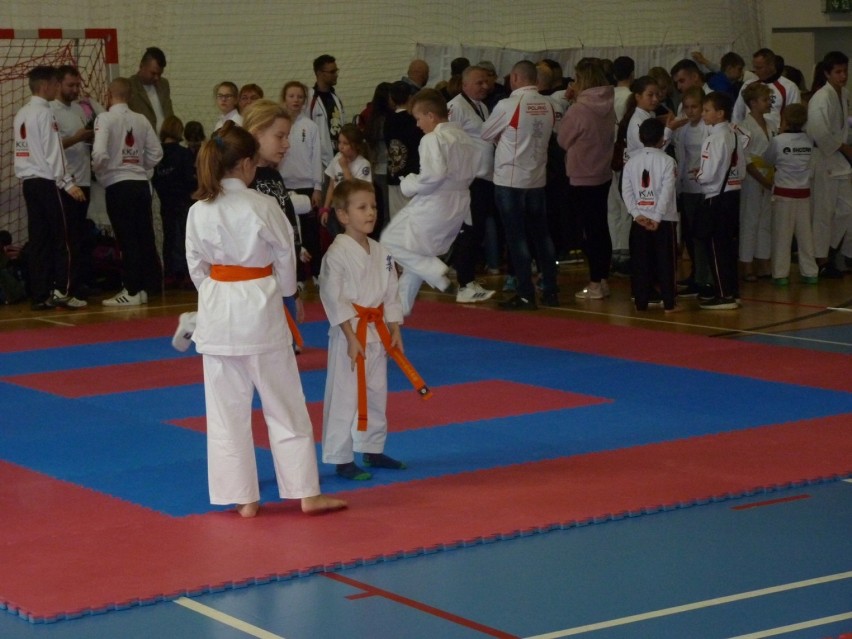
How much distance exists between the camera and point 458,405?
795 cm

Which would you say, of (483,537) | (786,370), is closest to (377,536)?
(483,537)

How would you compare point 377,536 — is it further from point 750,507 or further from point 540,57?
point 540,57

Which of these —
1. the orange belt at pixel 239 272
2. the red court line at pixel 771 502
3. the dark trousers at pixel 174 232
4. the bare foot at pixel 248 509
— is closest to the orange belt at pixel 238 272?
the orange belt at pixel 239 272

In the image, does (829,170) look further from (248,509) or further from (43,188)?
(248,509)

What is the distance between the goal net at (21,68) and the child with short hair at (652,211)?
5.61 metres

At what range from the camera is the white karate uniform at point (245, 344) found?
5555 millimetres

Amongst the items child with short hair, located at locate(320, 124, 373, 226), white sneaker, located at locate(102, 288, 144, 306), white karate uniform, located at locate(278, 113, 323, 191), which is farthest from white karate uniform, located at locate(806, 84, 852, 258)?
white sneaker, located at locate(102, 288, 144, 306)

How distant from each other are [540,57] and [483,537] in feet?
38.7

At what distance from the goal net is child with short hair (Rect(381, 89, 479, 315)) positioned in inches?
193

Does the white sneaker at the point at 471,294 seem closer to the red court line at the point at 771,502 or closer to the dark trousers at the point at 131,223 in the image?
the dark trousers at the point at 131,223

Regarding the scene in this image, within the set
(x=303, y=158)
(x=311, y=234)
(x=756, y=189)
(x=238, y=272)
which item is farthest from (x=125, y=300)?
(x=238, y=272)

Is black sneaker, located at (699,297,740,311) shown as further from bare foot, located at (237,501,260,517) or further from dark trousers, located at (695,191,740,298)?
bare foot, located at (237,501,260,517)

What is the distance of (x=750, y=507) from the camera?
5777 millimetres

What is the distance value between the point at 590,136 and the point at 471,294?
1731mm
